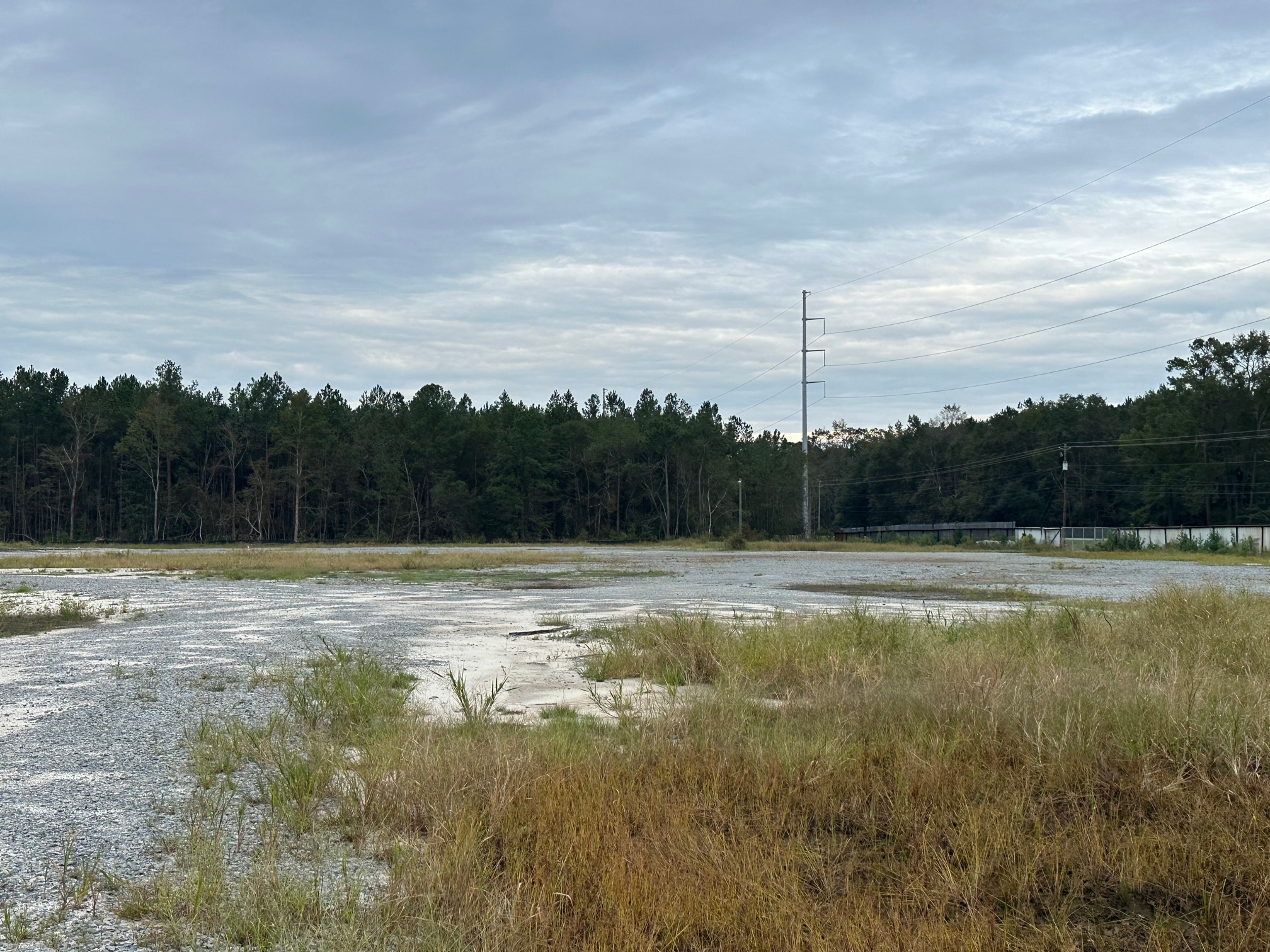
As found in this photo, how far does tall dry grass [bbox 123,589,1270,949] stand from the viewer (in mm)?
3736

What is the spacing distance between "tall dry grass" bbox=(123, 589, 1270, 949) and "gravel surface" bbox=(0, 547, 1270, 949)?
81cm

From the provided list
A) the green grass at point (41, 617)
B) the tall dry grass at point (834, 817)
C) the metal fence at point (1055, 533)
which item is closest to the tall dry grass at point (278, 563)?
the green grass at point (41, 617)

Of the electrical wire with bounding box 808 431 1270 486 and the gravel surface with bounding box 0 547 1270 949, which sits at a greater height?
the electrical wire with bounding box 808 431 1270 486

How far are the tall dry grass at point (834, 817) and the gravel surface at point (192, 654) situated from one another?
813 millimetres

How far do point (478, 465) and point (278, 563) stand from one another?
60.1 metres

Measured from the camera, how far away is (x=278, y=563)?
37.7 meters

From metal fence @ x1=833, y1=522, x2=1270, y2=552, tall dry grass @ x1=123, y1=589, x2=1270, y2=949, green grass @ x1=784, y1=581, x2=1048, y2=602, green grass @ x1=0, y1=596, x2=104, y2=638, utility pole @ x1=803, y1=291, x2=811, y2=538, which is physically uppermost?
utility pole @ x1=803, y1=291, x2=811, y2=538

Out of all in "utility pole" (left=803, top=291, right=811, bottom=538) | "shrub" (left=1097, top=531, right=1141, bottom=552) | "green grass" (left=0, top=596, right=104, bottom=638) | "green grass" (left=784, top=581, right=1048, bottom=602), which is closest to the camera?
"green grass" (left=0, top=596, right=104, bottom=638)

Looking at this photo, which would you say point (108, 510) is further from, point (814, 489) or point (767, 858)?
point (767, 858)

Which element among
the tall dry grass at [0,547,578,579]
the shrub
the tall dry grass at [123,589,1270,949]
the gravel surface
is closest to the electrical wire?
the shrub

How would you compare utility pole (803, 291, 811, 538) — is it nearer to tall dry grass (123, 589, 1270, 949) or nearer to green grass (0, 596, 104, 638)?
green grass (0, 596, 104, 638)

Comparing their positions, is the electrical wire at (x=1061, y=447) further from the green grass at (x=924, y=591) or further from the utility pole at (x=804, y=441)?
the green grass at (x=924, y=591)

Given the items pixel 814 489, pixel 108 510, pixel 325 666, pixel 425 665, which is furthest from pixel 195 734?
pixel 814 489

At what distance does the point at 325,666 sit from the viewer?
31.6 ft
